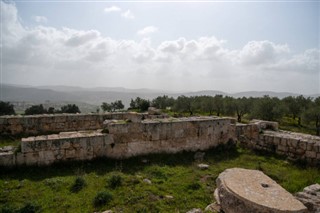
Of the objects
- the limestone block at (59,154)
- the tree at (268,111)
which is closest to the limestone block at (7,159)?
the limestone block at (59,154)

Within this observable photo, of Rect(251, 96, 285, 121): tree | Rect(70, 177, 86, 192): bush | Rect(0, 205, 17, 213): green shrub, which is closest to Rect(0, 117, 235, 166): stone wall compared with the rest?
Rect(70, 177, 86, 192): bush

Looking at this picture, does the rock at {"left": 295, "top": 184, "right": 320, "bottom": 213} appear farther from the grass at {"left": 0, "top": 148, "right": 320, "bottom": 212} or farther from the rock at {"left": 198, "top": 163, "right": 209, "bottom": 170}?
the rock at {"left": 198, "top": 163, "right": 209, "bottom": 170}

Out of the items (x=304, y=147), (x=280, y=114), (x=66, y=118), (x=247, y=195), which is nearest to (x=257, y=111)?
(x=280, y=114)

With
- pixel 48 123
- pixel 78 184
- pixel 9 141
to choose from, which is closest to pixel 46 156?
pixel 78 184

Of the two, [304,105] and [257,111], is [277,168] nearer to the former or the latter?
[257,111]

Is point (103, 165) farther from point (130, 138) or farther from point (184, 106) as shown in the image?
point (184, 106)

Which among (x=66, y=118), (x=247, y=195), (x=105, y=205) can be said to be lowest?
(x=105, y=205)

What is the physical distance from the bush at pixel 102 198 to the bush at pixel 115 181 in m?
0.79

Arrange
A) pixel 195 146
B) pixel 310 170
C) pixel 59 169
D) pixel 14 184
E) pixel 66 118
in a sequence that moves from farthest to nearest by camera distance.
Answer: pixel 66 118, pixel 195 146, pixel 310 170, pixel 59 169, pixel 14 184

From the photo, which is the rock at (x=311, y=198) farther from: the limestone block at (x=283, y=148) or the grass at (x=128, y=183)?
the limestone block at (x=283, y=148)

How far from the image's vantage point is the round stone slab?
527cm

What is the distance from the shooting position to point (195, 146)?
11.9 meters

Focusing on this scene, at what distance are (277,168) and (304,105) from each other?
3562cm

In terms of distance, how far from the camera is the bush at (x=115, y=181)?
24.6 feet
